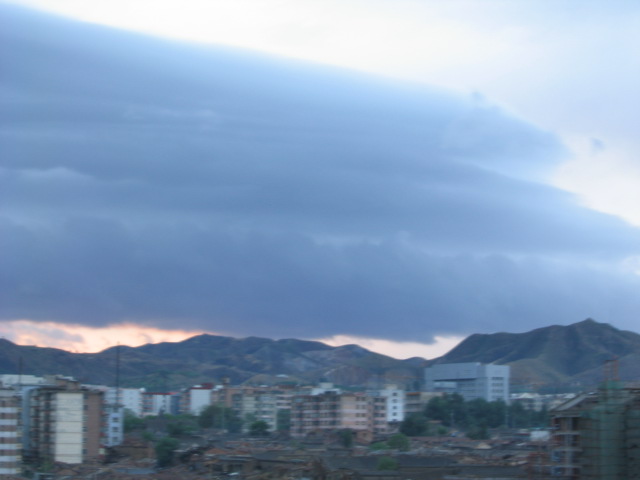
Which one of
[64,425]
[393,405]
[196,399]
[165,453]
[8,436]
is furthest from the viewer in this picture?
[196,399]

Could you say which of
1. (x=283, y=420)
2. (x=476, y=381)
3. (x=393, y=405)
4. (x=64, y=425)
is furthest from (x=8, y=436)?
(x=476, y=381)

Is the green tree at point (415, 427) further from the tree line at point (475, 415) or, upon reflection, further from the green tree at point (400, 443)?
the green tree at point (400, 443)

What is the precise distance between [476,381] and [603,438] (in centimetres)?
10591

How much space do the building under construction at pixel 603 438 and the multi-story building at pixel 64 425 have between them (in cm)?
3553

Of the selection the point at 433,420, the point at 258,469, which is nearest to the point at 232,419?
the point at 433,420

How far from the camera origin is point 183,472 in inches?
1868

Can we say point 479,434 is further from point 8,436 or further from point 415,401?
point 8,436

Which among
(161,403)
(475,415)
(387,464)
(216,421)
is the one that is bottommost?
(161,403)

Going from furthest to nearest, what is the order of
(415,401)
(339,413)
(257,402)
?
(257,402) → (415,401) → (339,413)

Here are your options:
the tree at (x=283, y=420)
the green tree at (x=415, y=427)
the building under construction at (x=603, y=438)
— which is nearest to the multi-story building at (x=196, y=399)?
the tree at (x=283, y=420)

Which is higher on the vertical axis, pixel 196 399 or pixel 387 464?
pixel 387 464

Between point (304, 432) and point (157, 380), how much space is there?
11375 centimetres

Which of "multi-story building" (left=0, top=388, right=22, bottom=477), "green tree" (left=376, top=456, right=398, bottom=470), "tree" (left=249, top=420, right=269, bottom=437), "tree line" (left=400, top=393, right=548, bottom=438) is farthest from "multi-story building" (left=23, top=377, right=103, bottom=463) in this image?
"tree line" (left=400, top=393, right=548, bottom=438)

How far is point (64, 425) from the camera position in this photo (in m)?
52.3
